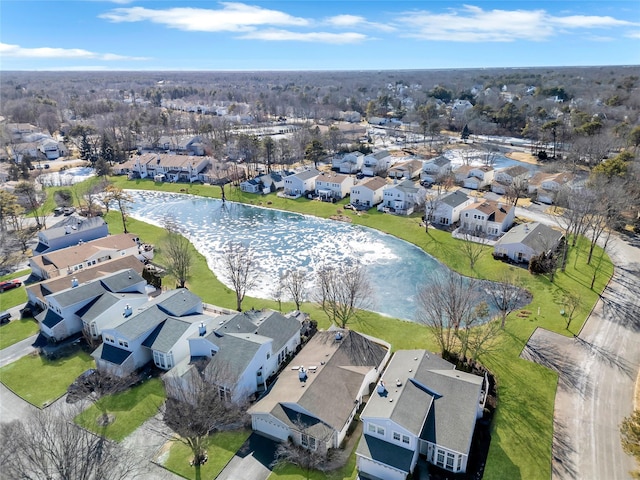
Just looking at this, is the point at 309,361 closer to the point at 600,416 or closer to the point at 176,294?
the point at 176,294

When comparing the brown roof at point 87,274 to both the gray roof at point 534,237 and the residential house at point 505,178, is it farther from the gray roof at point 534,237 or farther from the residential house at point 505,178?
the residential house at point 505,178

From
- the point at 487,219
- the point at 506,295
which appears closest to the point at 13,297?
the point at 506,295

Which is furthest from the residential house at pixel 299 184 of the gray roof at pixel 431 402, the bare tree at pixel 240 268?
the gray roof at pixel 431 402

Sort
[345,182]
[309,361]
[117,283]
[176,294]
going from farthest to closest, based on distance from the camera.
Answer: [345,182]
[117,283]
[176,294]
[309,361]

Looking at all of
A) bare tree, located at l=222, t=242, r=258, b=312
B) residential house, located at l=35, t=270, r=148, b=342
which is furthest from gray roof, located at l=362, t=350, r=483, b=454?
residential house, located at l=35, t=270, r=148, b=342

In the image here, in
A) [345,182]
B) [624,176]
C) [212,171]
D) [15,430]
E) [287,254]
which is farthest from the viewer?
[212,171]

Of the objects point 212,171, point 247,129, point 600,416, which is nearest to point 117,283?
point 600,416

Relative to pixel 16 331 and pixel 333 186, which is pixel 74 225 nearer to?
pixel 16 331
